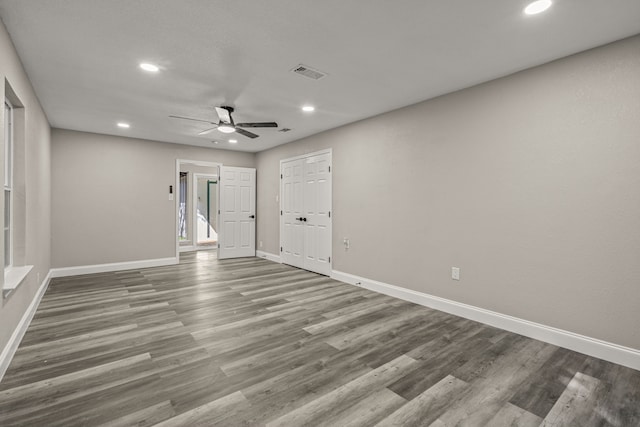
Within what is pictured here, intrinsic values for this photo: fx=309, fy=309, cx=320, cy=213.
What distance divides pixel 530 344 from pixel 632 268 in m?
1.02

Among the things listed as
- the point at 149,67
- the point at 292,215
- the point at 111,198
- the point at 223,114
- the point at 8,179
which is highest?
the point at 149,67

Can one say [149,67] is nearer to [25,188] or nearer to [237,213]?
[25,188]

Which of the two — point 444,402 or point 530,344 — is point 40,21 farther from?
point 530,344

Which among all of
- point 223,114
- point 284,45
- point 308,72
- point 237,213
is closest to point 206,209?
point 237,213

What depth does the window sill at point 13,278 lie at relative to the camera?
238 cm

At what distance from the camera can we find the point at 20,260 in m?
3.17

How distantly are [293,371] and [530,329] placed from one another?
233 cm

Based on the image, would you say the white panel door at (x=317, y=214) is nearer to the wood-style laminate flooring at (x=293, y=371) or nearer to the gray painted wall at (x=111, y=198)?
the wood-style laminate flooring at (x=293, y=371)

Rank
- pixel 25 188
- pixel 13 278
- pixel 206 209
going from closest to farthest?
pixel 13 278, pixel 25 188, pixel 206 209

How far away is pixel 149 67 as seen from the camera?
3.03 meters

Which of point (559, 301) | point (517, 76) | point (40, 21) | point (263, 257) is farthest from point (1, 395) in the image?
point (263, 257)

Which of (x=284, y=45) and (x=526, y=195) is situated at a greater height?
(x=284, y=45)

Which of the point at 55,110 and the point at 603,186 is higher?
the point at 55,110

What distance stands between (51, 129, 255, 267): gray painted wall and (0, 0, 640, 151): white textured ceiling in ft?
5.87
